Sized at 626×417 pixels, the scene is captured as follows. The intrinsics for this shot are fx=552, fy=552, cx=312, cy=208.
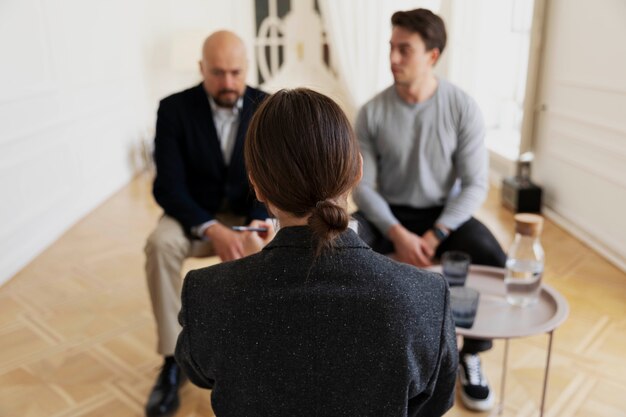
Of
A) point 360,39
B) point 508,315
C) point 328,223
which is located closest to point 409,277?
point 328,223

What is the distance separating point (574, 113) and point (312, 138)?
302cm

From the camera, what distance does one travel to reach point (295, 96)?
0.84m

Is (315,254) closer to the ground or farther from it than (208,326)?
farther from it

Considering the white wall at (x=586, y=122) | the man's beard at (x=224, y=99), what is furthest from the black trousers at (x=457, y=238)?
the white wall at (x=586, y=122)

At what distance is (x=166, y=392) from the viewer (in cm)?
189

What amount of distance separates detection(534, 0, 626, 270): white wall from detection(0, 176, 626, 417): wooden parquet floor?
7.2 inches

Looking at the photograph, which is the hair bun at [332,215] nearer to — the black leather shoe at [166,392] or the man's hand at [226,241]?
the man's hand at [226,241]

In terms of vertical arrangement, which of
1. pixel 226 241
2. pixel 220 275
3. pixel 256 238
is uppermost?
pixel 220 275

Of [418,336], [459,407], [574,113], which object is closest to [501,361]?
[459,407]

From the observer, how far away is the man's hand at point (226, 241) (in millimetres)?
1933

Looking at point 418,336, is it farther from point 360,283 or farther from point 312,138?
point 312,138

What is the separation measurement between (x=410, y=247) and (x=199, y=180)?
855 millimetres

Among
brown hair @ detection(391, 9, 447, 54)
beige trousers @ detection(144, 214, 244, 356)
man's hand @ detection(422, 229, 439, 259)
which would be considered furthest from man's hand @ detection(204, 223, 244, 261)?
brown hair @ detection(391, 9, 447, 54)

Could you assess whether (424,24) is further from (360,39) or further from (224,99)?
(360,39)
